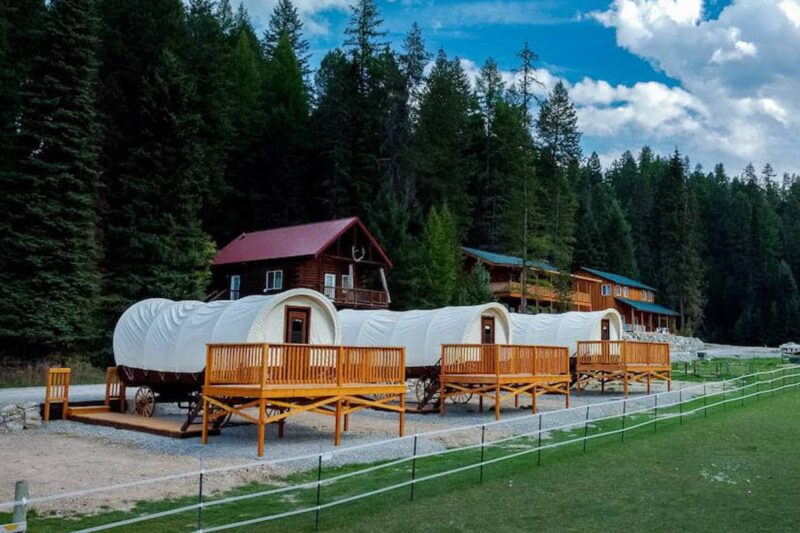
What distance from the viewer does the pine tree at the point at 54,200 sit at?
30188 mm

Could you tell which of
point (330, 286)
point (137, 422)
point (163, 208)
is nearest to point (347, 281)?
point (330, 286)

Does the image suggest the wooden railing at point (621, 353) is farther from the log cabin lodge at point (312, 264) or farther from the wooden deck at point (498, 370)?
the log cabin lodge at point (312, 264)

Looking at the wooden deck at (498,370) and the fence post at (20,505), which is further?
the wooden deck at (498,370)

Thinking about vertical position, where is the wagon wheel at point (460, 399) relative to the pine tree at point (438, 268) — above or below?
below

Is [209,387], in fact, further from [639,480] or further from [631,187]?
[631,187]

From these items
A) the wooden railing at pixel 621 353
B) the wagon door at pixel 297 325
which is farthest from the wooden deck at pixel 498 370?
the wooden railing at pixel 621 353

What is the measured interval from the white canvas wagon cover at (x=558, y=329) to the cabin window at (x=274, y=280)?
54.5ft

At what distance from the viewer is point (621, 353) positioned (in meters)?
26.8

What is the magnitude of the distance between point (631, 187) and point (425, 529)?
12823 cm

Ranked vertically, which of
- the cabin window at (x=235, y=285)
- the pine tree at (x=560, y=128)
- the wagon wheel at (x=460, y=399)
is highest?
the pine tree at (x=560, y=128)

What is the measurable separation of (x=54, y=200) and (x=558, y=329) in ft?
80.0

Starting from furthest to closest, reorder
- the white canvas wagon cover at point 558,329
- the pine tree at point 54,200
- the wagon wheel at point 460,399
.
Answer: the white canvas wagon cover at point 558,329, the pine tree at point 54,200, the wagon wheel at point 460,399

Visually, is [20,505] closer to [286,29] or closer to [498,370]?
[498,370]

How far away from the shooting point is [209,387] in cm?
1464
